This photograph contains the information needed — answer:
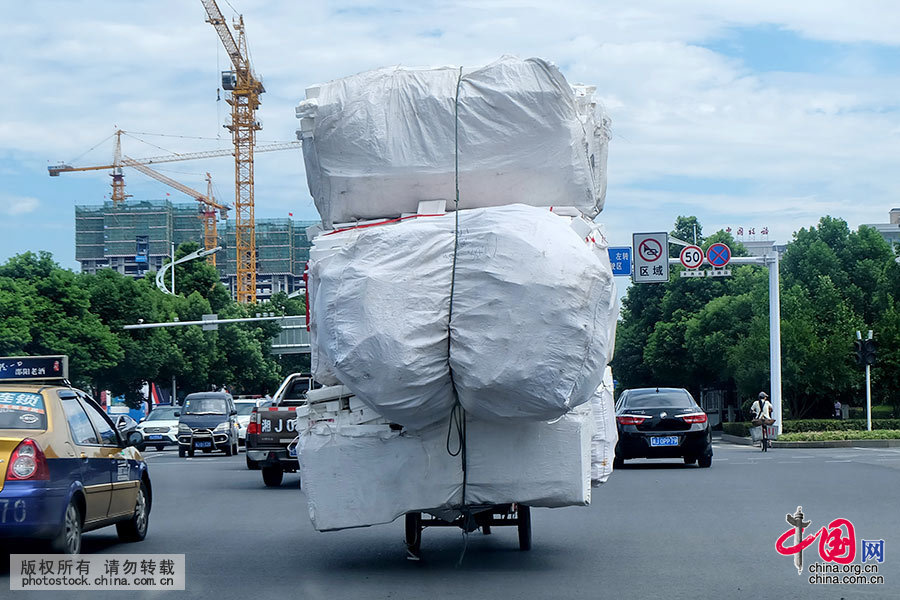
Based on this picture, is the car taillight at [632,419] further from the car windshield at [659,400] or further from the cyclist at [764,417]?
the cyclist at [764,417]

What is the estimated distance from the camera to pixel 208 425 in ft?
111

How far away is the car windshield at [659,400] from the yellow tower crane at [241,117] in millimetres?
97581

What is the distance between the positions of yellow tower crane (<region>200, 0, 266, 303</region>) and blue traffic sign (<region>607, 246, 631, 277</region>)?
3468 inches

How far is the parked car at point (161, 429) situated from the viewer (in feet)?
135

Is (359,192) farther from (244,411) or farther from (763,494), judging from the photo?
(244,411)

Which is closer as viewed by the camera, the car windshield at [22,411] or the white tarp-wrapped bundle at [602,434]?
the car windshield at [22,411]

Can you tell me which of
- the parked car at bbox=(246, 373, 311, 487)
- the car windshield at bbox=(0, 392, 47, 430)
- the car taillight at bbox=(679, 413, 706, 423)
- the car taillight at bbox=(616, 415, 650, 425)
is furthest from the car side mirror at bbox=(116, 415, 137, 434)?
the car taillight at bbox=(679, 413, 706, 423)

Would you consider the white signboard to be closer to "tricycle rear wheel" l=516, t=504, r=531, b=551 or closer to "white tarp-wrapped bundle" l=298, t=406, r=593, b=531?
"tricycle rear wheel" l=516, t=504, r=531, b=551

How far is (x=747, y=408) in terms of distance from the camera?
60438 mm

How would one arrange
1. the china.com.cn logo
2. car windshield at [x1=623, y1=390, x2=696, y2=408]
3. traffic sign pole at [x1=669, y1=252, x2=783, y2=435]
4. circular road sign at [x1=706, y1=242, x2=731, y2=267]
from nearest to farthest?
the china.com.cn logo, car windshield at [x1=623, y1=390, x2=696, y2=408], circular road sign at [x1=706, y1=242, x2=731, y2=267], traffic sign pole at [x1=669, y1=252, x2=783, y2=435]

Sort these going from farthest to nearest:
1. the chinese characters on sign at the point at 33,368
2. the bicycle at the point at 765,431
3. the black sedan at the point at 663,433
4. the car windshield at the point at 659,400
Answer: the bicycle at the point at 765,431 → the car windshield at the point at 659,400 → the black sedan at the point at 663,433 → the chinese characters on sign at the point at 33,368

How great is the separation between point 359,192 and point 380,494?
7.47ft

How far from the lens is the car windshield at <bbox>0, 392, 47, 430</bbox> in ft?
31.6

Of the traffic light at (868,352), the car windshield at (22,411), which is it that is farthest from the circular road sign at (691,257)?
the car windshield at (22,411)
